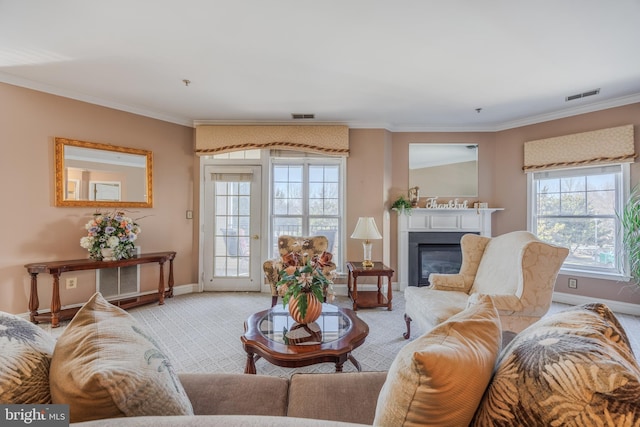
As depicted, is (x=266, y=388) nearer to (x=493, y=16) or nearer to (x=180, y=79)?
(x=493, y=16)

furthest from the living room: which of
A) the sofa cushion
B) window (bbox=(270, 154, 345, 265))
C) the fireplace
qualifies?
the fireplace

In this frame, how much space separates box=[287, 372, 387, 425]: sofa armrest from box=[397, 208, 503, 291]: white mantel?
328 centimetres

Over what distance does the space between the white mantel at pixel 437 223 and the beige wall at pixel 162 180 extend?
171mm

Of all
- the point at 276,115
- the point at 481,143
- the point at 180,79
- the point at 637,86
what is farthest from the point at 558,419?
the point at 481,143

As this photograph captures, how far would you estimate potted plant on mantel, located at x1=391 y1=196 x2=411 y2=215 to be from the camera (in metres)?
4.18

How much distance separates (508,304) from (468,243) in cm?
85

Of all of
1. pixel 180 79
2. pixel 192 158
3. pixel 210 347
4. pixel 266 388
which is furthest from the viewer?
pixel 192 158

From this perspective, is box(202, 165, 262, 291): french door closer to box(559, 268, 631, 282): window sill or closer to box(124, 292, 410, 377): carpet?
box(124, 292, 410, 377): carpet

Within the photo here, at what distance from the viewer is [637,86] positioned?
3053 mm

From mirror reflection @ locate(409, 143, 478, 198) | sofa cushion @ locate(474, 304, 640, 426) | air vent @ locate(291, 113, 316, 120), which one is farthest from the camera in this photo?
mirror reflection @ locate(409, 143, 478, 198)

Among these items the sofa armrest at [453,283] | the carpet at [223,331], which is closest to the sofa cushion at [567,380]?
the carpet at [223,331]

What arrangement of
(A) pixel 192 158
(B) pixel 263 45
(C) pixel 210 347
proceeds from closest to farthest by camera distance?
1. (B) pixel 263 45
2. (C) pixel 210 347
3. (A) pixel 192 158

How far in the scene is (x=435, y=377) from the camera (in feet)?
1.84

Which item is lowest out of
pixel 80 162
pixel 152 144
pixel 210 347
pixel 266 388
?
pixel 210 347
